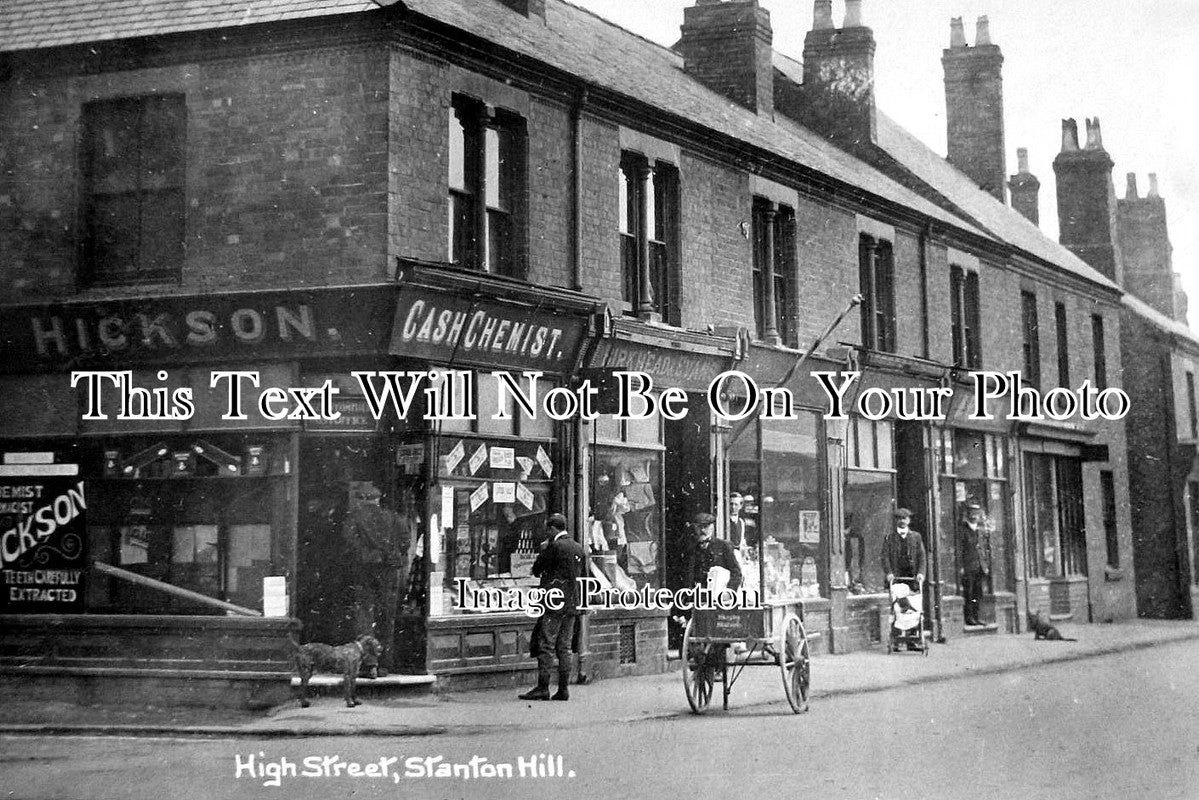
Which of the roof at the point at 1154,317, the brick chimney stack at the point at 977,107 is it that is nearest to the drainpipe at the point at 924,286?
the brick chimney stack at the point at 977,107

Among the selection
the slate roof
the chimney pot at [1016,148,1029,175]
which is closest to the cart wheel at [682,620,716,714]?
the slate roof

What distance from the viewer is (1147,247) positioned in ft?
108

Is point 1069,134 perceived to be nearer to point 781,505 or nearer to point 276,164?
point 781,505

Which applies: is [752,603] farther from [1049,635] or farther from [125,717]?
[1049,635]

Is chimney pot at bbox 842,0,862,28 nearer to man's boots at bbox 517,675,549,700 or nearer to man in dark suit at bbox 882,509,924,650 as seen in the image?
man in dark suit at bbox 882,509,924,650

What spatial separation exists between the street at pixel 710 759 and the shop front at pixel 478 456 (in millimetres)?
2085

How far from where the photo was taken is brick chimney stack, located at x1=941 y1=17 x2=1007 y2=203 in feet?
87.7

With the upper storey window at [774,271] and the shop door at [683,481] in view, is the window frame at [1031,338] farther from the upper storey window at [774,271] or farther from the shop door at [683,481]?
the shop door at [683,481]

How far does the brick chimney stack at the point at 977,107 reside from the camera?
1053 inches

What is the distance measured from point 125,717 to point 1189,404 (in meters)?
25.9

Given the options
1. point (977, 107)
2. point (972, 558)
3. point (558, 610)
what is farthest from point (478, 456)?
point (977, 107)

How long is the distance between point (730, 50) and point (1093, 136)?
1314cm

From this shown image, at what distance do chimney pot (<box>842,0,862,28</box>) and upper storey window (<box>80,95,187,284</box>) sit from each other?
12969 mm

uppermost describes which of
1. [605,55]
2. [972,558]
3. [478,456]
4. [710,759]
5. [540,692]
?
[605,55]
